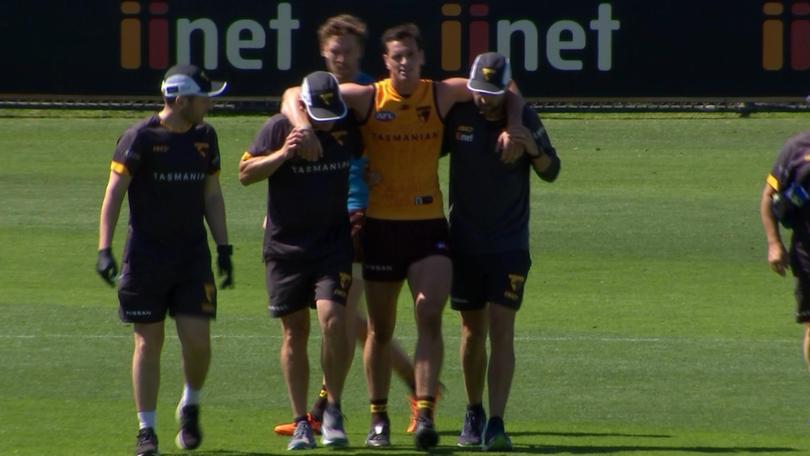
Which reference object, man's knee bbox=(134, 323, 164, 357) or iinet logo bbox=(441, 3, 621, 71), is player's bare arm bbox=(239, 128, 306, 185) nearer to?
man's knee bbox=(134, 323, 164, 357)

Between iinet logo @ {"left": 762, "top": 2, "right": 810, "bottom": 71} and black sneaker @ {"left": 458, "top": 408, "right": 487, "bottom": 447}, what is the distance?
14.2 m

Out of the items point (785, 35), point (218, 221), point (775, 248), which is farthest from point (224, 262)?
point (785, 35)

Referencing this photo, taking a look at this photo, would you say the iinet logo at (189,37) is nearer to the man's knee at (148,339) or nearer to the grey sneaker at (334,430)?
the grey sneaker at (334,430)

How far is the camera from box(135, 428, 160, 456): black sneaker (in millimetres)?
8016

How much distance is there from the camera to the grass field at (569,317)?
9.21 meters

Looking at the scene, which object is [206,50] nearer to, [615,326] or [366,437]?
[615,326]

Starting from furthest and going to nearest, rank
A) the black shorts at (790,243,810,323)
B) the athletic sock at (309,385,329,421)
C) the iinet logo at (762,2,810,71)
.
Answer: the iinet logo at (762,2,810,71) → the athletic sock at (309,385,329,421) → the black shorts at (790,243,810,323)

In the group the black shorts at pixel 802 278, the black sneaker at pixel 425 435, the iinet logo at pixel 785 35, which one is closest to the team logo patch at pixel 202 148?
the black sneaker at pixel 425 435

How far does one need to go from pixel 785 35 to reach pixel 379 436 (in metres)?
14.4

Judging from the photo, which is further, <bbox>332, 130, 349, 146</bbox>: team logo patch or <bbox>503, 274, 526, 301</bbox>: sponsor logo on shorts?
<bbox>503, 274, 526, 301</bbox>: sponsor logo on shorts

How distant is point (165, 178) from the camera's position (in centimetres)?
809

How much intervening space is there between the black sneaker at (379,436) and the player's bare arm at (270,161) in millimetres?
1398

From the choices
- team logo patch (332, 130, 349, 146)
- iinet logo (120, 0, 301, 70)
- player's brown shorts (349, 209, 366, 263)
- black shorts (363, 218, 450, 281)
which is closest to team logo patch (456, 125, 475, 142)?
black shorts (363, 218, 450, 281)

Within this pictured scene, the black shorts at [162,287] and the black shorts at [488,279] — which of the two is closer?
the black shorts at [162,287]
